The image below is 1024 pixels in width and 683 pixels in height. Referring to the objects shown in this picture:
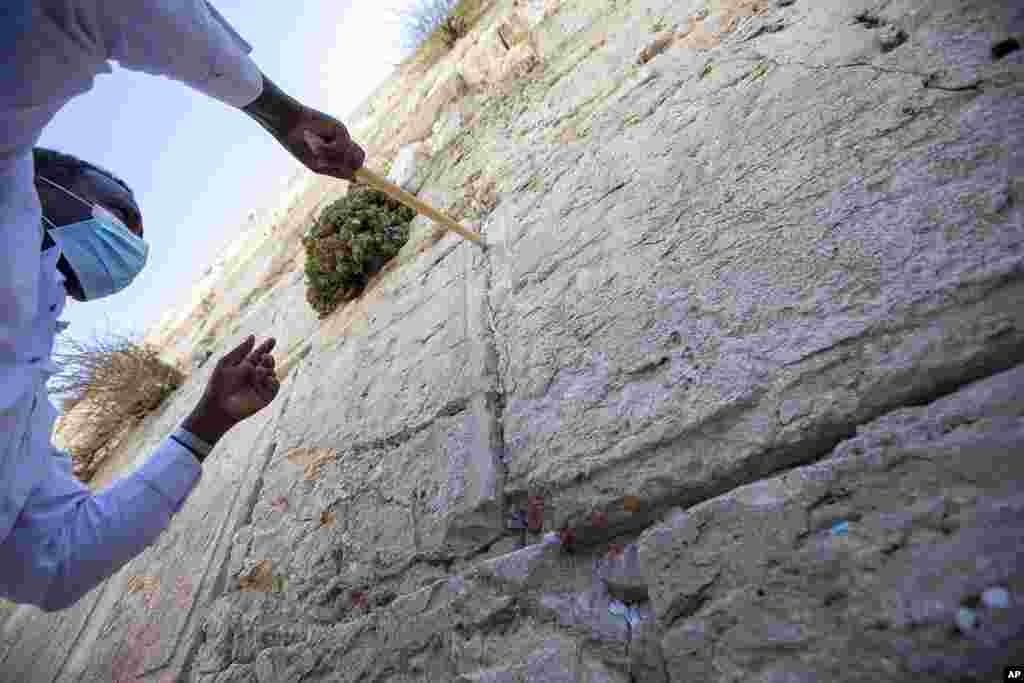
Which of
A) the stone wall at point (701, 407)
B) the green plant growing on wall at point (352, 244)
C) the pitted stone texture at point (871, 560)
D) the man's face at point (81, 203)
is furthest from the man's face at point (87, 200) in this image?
the pitted stone texture at point (871, 560)

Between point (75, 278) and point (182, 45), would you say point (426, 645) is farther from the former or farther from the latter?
point (75, 278)

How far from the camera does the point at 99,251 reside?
2.07 m

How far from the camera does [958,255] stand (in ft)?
2.66

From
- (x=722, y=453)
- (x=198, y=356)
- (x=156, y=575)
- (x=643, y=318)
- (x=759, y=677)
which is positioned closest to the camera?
(x=759, y=677)

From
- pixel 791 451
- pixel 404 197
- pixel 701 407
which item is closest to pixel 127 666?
pixel 404 197

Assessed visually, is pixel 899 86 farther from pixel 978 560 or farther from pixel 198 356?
pixel 198 356

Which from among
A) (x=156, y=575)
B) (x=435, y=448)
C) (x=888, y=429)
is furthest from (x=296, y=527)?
(x=888, y=429)

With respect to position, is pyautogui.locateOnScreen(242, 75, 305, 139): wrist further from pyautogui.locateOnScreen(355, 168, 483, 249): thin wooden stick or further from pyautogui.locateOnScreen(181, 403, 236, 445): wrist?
pyautogui.locateOnScreen(181, 403, 236, 445): wrist

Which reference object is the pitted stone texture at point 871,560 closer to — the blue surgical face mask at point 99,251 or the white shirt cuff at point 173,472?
the white shirt cuff at point 173,472

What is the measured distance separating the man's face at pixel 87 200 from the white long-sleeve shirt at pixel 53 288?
35 centimetres

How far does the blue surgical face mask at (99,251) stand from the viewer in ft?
6.61

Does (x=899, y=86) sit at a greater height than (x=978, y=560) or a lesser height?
greater

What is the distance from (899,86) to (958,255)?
0.45 meters

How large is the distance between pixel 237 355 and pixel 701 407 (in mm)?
1651
